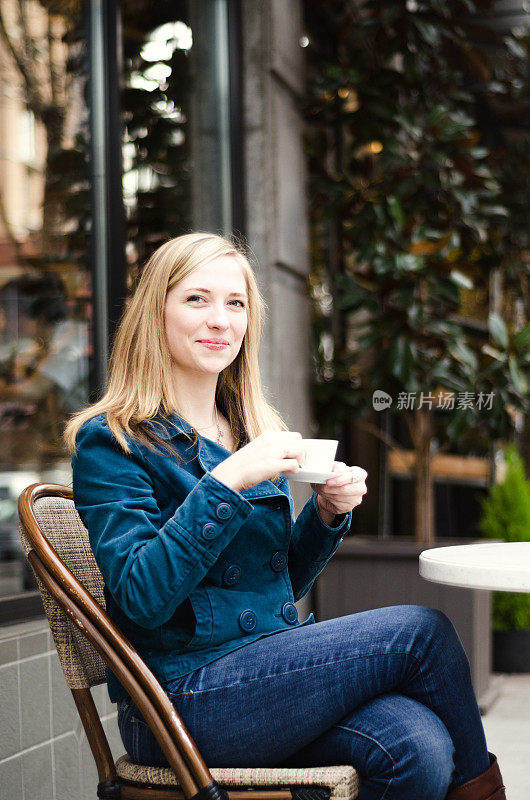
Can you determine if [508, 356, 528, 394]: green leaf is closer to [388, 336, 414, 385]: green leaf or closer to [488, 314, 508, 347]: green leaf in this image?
[488, 314, 508, 347]: green leaf

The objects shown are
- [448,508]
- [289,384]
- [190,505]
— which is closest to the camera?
[190,505]

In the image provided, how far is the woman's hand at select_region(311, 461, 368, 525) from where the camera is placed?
55.3 inches

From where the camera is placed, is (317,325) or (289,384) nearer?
(289,384)

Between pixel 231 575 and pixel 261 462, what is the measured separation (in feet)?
0.67

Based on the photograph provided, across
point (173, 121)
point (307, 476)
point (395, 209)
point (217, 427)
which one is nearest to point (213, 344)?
point (217, 427)

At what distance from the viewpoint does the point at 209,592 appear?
134 centimetres

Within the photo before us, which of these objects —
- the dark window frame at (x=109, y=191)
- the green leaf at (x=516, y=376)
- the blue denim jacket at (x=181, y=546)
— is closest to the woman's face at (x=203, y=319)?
the blue denim jacket at (x=181, y=546)

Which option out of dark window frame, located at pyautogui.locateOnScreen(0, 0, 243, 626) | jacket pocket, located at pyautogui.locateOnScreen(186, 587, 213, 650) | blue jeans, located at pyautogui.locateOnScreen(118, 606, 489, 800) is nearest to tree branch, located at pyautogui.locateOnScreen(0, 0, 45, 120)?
dark window frame, located at pyautogui.locateOnScreen(0, 0, 243, 626)

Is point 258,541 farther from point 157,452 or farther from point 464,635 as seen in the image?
point 464,635

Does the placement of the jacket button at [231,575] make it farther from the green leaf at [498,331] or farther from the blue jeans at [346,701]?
the green leaf at [498,331]

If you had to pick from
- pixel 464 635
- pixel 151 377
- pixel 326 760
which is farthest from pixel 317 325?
pixel 326 760

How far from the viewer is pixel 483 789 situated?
1266mm

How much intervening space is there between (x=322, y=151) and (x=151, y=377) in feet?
9.24

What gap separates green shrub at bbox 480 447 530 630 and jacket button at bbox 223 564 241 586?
3072mm
